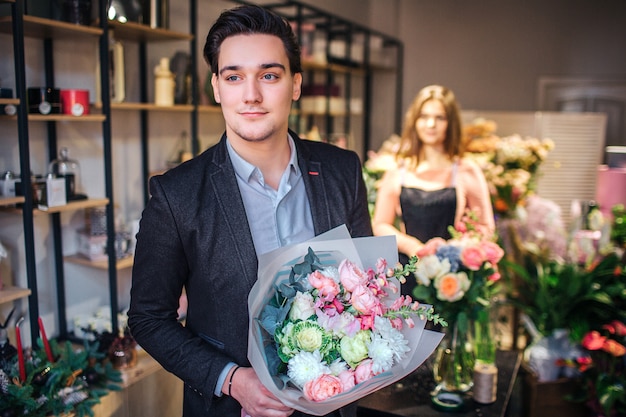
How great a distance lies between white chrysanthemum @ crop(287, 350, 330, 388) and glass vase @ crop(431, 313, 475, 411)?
88 cm

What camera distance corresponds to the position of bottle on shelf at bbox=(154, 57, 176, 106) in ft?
9.71

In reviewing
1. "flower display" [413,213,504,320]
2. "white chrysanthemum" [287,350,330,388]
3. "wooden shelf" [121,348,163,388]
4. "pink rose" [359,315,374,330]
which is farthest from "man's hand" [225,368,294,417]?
"wooden shelf" [121,348,163,388]

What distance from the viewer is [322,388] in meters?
0.99

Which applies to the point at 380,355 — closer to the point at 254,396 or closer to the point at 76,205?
the point at 254,396

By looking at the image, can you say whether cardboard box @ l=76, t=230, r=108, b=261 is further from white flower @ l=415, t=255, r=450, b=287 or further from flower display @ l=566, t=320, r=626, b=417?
flower display @ l=566, t=320, r=626, b=417

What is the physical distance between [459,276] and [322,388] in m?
0.86

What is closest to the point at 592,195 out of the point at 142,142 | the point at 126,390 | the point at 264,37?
the point at 142,142

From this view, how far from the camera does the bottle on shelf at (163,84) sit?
296 cm

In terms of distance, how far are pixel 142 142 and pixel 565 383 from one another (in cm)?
238

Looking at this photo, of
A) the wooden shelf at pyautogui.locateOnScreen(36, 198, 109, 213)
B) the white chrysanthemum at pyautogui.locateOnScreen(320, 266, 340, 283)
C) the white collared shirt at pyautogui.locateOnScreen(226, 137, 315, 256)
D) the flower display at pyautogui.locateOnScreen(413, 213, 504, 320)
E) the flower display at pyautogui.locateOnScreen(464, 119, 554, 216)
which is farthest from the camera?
the flower display at pyautogui.locateOnScreen(464, 119, 554, 216)

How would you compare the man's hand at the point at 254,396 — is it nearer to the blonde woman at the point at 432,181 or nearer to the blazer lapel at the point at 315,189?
the blazer lapel at the point at 315,189

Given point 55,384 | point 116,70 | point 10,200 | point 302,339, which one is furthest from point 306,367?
point 116,70

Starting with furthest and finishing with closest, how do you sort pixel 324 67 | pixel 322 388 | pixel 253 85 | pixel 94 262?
pixel 324 67
pixel 94 262
pixel 253 85
pixel 322 388

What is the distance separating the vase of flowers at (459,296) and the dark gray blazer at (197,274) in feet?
2.35
